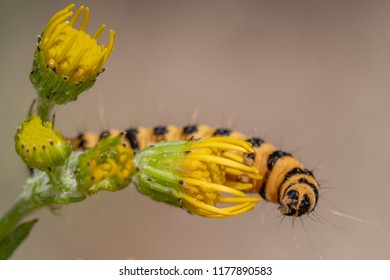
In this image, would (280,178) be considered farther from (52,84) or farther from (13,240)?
(13,240)

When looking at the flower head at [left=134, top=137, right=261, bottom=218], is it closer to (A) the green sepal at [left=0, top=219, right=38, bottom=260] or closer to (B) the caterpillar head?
(B) the caterpillar head

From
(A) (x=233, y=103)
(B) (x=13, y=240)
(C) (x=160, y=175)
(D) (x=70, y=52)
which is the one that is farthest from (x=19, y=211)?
(A) (x=233, y=103)

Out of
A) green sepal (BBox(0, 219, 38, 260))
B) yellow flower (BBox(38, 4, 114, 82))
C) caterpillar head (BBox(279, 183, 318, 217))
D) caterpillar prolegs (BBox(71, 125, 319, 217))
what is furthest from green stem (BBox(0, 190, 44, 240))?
caterpillar head (BBox(279, 183, 318, 217))

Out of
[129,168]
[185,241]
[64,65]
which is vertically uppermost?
[64,65]

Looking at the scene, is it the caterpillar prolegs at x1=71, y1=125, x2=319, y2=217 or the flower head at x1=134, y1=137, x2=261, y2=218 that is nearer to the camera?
the flower head at x1=134, y1=137, x2=261, y2=218
